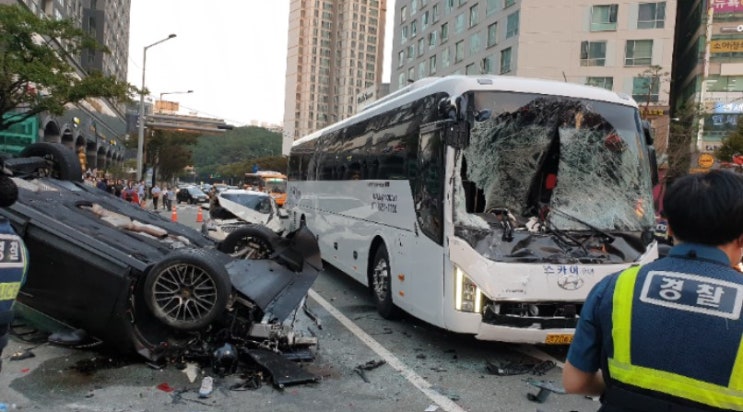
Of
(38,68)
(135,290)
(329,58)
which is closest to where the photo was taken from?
(135,290)

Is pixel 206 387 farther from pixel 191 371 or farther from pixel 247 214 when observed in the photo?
pixel 247 214

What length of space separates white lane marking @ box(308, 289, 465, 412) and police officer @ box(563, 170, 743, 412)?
3.10m

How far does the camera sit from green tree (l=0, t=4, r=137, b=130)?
14391mm

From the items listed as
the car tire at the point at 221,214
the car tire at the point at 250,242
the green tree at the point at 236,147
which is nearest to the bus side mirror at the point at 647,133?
the car tire at the point at 250,242

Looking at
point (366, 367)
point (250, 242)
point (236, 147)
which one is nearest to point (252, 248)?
point (250, 242)

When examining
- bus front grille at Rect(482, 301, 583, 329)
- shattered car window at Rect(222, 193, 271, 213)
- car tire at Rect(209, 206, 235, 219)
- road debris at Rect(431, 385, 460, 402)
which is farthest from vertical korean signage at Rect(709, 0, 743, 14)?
road debris at Rect(431, 385, 460, 402)

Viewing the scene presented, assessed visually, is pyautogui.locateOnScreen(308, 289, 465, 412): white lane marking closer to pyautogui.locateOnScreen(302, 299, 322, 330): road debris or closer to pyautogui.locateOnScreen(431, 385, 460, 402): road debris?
pyautogui.locateOnScreen(431, 385, 460, 402): road debris

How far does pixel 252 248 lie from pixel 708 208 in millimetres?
6251

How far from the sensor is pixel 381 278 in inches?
311

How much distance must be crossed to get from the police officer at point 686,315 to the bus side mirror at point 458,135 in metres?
3.94

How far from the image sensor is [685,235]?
1749 mm

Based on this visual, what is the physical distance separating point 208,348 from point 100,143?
1809 inches

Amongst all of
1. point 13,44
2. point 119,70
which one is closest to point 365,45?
point 119,70

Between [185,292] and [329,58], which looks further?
[329,58]
